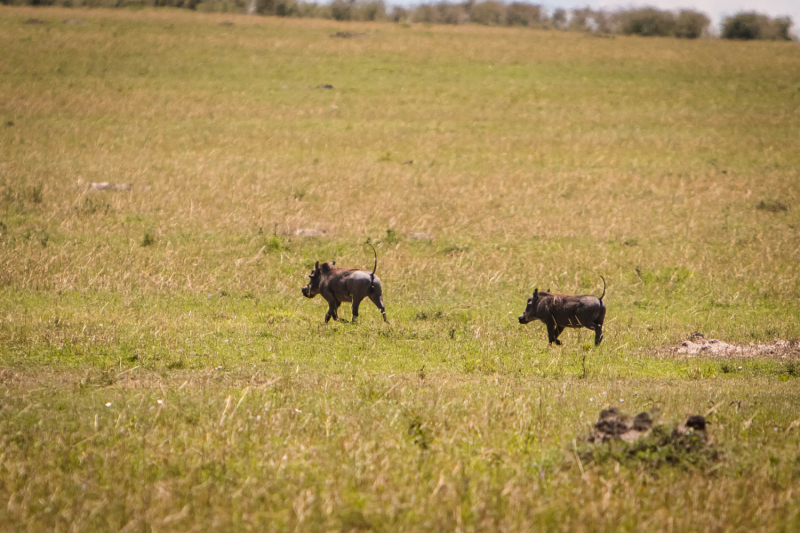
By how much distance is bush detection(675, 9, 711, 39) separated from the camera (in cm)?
5675

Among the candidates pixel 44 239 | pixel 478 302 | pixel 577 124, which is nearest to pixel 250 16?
pixel 577 124

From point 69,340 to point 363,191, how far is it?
13086 millimetres

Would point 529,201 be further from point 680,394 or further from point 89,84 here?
point 89,84

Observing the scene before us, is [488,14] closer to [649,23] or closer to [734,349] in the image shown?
[649,23]

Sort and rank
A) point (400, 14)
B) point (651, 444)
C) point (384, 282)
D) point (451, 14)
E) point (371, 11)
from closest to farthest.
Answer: point (651, 444) → point (384, 282) → point (371, 11) → point (400, 14) → point (451, 14)

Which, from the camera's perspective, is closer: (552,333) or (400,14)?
(552,333)

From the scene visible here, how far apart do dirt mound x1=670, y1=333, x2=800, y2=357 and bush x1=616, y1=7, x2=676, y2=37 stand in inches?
2028

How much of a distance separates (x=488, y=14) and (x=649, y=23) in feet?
54.1

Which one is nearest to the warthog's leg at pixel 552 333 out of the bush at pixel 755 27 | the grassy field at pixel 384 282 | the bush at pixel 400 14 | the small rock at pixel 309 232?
the grassy field at pixel 384 282

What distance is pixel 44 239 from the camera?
606 inches

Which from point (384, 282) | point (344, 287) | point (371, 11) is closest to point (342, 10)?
point (371, 11)

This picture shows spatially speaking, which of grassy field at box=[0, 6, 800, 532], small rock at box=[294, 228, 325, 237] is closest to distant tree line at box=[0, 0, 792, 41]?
grassy field at box=[0, 6, 800, 532]

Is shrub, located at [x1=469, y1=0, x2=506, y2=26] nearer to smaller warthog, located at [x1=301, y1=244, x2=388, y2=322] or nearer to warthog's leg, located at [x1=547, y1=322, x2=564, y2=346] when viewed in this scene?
smaller warthog, located at [x1=301, y1=244, x2=388, y2=322]

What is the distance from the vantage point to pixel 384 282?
47.4 feet
